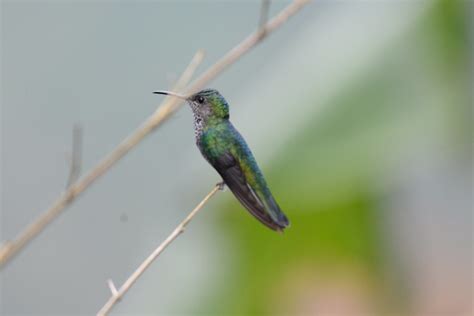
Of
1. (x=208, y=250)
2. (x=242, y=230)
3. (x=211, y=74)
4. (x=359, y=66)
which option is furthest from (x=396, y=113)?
(x=211, y=74)

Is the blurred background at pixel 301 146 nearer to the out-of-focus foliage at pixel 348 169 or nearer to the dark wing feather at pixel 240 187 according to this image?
the out-of-focus foliage at pixel 348 169

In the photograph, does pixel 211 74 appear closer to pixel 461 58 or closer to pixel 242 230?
pixel 242 230

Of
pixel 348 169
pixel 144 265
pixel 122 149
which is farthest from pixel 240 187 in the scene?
pixel 348 169

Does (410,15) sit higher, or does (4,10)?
(4,10)

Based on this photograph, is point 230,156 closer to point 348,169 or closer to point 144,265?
point 144,265

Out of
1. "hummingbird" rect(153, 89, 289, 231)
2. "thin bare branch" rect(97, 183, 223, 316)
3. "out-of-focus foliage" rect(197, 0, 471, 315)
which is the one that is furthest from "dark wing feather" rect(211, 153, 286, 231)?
"out-of-focus foliage" rect(197, 0, 471, 315)

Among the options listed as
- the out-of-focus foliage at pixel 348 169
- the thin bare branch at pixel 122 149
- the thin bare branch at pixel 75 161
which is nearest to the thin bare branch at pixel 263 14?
the thin bare branch at pixel 122 149
